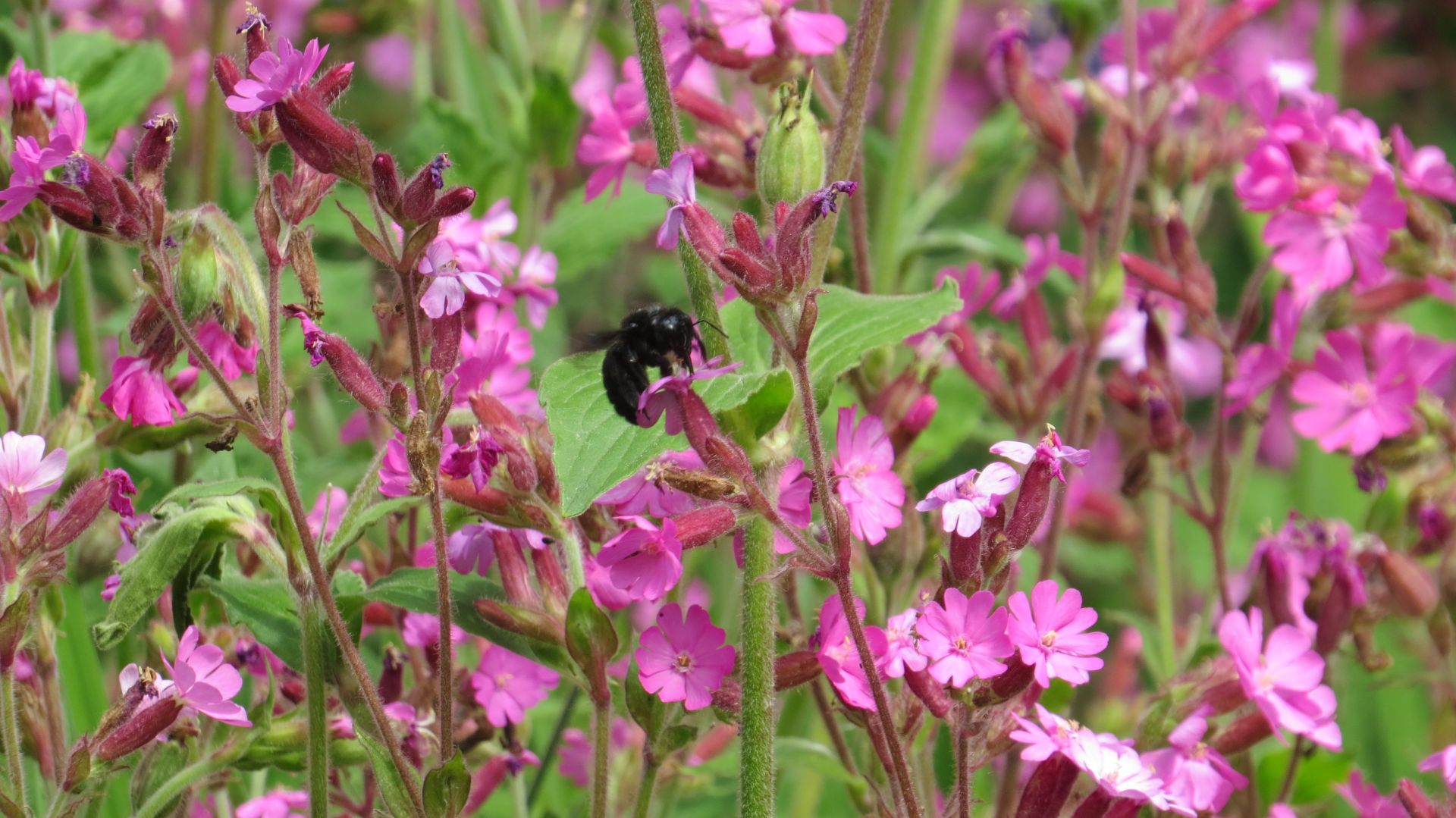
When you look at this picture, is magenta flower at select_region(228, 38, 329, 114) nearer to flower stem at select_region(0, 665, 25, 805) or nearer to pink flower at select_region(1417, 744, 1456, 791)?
flower stem at select_region(0, 665, 25, 805)

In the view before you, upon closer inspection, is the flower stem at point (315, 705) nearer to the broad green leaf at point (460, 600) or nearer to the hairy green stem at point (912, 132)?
the broad green leaf at point (460, 600)

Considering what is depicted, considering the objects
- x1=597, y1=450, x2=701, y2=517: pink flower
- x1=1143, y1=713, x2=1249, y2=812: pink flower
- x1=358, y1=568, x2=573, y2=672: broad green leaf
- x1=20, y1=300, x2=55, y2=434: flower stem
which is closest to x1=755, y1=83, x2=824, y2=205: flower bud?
x1=597, y1=450, x2=701, y2=517: pink flower

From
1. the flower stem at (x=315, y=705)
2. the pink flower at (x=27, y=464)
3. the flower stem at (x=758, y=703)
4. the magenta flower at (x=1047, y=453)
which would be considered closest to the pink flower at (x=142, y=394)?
the pink flower at (x=27, y=464)

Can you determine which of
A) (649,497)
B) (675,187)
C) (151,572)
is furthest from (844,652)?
(151,572)

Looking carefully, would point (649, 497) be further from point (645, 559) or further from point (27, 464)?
point (27, 464)

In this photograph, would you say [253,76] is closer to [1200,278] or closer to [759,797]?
[759,797]

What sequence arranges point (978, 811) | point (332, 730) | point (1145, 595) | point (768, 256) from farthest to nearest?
point (1145, 595) → point (978, 811) → point (332, 730) → point (768, 256)

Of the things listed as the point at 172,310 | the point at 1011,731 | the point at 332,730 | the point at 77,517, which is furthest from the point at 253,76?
the point at 1011,731
